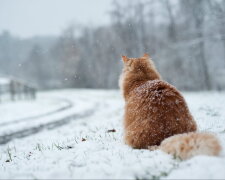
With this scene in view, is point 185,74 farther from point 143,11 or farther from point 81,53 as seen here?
point 81,53

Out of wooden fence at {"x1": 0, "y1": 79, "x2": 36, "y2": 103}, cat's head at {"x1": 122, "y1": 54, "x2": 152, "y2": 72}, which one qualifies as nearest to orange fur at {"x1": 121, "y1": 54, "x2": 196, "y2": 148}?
cat's head at {"x1": 122, "y1": 54, "x2": 152, "y2": 72}

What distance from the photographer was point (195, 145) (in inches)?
128

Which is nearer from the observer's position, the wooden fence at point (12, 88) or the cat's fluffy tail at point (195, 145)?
the cat's fluffy tail at point (195, 145)

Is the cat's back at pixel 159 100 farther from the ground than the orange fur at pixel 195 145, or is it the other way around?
the cat's back at pixel 159 100

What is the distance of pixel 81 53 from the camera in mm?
52844

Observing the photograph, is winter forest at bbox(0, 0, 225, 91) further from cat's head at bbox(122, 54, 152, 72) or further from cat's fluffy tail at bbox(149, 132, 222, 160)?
cat's fluffy tail at bbox(149, 132, 222, 160)

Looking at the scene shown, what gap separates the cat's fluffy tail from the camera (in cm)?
319

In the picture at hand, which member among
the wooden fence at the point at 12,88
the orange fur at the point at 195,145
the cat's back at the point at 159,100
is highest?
the cat's back at the point at 159,100

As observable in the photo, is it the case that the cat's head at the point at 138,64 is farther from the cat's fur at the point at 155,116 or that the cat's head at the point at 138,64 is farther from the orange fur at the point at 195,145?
the orange fur at the point at 195,145

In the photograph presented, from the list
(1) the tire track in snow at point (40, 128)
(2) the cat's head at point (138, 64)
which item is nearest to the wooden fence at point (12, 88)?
(1) the tire track in snow at point (40, 128)

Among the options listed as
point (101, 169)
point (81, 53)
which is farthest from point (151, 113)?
point (81, 53)

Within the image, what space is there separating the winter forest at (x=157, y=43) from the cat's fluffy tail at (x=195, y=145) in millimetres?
12800

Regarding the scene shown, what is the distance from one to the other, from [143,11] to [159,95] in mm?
28366

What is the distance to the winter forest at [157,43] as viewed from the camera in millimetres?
21375
